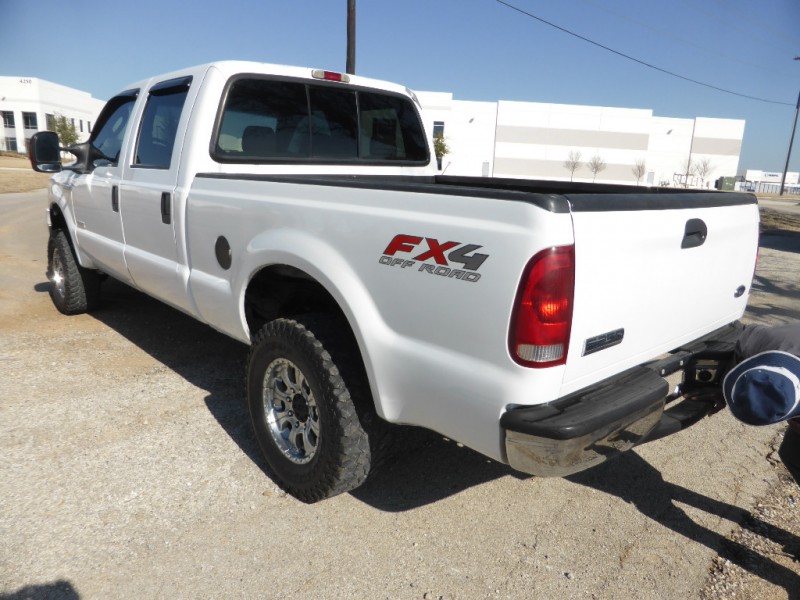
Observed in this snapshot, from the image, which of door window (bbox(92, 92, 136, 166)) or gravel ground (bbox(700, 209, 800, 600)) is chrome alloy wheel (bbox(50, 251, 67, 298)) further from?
gravel ground (bbox(700, 209, 800, 600))

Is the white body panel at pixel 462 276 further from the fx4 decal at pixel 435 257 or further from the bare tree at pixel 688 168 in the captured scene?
the bare tree at pixel 688 168

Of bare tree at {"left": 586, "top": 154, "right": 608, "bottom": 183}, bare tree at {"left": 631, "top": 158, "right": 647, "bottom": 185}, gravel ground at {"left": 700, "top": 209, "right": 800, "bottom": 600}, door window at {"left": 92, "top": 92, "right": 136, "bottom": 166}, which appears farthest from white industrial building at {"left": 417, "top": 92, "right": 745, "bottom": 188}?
gravel ground at {"left": 700, "top": 209, "right": 800, "bottom": 600}

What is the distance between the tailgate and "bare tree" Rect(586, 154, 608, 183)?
74667 mm

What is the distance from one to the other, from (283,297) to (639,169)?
7706 cm

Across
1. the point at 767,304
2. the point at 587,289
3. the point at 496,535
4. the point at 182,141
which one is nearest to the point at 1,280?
the point at 182,141

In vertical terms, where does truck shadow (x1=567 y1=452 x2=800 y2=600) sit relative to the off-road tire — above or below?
below

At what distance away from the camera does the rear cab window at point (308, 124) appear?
3.56m

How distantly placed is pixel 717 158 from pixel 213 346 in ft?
293

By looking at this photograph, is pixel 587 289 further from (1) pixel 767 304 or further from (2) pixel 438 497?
(1) pixel 767 304

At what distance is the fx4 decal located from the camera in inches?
75.3

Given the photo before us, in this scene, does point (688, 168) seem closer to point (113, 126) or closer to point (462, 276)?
point (113, 126)

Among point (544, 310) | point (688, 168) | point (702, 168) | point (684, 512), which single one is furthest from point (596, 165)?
point (544, 310)

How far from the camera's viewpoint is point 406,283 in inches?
83.1

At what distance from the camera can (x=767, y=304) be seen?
7020 mm
